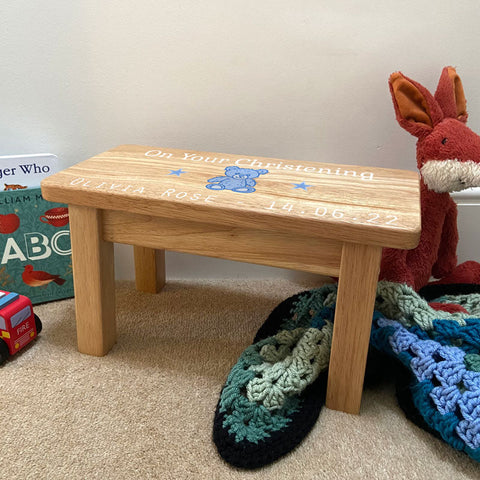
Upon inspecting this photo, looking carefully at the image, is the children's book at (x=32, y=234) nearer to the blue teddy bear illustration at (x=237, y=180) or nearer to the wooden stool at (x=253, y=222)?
the wooden stool at (x=253, y=222)

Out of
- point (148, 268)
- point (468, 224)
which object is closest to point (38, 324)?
point (148, 268)

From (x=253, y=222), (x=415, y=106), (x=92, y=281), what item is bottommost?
(x=92, y=281)

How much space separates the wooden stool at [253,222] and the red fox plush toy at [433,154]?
6 centimetres

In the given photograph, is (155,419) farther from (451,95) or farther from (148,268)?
(451,95)

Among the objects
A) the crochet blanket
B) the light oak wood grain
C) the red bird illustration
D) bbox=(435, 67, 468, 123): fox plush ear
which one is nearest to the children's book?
the red bird illustration

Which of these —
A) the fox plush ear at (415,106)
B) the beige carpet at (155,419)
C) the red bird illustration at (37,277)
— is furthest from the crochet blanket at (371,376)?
the red bird illustration at (37,277)

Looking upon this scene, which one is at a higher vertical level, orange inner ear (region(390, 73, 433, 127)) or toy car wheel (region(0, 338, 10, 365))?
orange inner ear (region(390, 73, 433, 127))

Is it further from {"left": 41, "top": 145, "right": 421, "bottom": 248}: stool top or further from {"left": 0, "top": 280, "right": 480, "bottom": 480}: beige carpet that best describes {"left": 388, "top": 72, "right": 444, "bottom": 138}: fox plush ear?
{"left": 0, "top": 280, "right": 480, "bottom": 480}: beige carpet

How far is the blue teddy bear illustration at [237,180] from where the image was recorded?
77 centimetres

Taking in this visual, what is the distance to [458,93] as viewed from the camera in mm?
911

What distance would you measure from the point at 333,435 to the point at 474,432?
7.0 inches

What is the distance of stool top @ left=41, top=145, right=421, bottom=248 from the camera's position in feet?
2.21

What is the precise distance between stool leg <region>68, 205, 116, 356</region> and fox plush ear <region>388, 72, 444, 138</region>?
523mm

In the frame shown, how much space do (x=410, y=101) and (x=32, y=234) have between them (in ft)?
2.35
